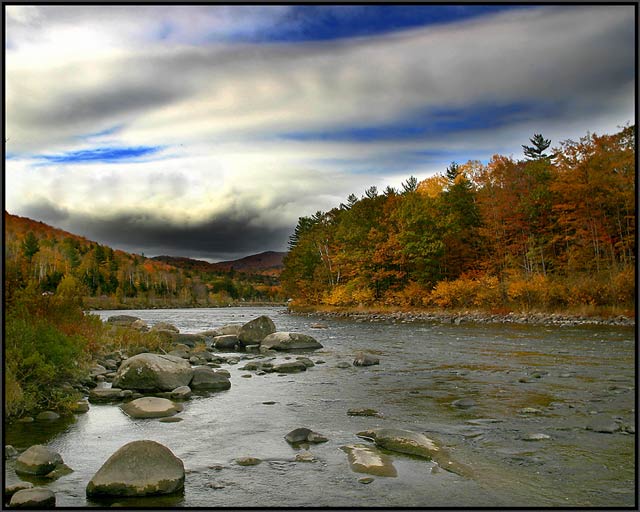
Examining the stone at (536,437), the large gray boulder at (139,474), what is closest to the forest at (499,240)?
the stone at (536,437)

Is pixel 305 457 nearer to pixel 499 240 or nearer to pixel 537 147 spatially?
pixel 499 240

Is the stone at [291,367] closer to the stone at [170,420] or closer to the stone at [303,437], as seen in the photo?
the stone at [170,420]

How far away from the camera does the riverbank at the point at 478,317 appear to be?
32000 millimetres

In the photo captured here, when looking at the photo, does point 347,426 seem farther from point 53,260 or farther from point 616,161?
point 53,260

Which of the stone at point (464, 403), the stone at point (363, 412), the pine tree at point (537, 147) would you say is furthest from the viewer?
the pine tree at point (537, 147)

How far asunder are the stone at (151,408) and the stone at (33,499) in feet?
15.0

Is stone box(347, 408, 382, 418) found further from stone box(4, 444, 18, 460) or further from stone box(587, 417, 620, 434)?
stone box(4, 444, 18, 460)

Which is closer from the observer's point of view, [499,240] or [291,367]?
[291,367]

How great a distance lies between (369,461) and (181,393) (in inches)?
268

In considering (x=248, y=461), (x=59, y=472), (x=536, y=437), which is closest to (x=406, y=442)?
(x=536, y=437)

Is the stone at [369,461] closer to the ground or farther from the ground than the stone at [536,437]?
farther from the ground

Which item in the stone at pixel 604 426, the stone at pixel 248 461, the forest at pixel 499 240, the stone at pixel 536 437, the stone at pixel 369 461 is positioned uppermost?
the forest at pixel 499 240

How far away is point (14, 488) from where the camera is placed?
6156 mm

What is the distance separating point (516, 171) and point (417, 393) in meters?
41.3
